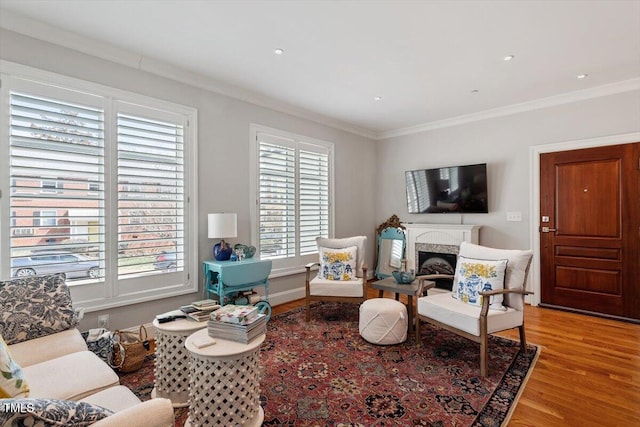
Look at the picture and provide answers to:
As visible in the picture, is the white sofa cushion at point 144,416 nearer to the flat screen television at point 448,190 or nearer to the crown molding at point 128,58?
Answer: the crown molding at point 128,58

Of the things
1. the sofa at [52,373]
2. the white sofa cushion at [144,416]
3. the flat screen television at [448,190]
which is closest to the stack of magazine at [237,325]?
the sofa at [52,373]

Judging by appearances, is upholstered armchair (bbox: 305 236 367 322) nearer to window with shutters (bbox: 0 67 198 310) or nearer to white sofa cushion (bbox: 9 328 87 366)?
window with shutters (bbox: 0 67 198 310)

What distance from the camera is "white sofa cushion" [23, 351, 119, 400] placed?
144cm

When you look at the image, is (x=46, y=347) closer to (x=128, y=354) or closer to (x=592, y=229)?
(x=128, y=354)

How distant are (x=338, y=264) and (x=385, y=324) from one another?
1.00 m

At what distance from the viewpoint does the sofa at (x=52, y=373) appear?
87 centimetres

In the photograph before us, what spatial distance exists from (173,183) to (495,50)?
3233 mm

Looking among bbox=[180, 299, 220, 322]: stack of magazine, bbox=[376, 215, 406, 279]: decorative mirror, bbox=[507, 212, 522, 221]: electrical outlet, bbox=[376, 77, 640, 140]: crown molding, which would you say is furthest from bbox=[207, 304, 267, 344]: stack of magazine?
bbox=[376, 77, 640, 140]: crown molding

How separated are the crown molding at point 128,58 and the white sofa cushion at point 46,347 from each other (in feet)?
7.26

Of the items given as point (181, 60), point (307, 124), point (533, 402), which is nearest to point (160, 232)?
point (181, 60)

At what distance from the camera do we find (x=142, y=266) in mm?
2975

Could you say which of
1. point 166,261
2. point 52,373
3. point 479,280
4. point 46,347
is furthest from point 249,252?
point 479,280

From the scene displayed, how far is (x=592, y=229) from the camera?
371 centimetres

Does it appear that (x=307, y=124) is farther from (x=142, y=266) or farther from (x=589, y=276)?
(x=589, y=276)
